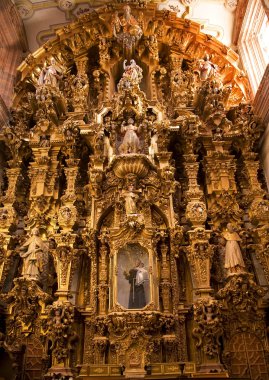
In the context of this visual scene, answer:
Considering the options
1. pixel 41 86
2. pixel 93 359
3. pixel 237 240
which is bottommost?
pixel 93 359

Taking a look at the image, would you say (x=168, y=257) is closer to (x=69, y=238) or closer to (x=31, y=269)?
(x=69, y=238)

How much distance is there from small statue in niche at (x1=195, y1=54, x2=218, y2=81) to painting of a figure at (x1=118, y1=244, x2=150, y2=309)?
5.50 metres

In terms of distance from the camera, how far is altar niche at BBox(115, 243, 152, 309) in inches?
307

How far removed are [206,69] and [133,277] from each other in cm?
652

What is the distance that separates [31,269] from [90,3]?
377 inches

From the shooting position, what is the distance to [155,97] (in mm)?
11344

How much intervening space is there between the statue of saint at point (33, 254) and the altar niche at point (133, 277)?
5.74 ft

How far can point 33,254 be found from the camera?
818cm

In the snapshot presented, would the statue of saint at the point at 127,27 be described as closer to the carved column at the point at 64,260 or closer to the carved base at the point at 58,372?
the carved column at the point at 64,260

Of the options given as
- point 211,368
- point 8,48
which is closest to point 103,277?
point 211,368

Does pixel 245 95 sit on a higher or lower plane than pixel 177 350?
higher

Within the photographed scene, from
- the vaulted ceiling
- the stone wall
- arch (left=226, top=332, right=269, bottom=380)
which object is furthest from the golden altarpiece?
the vaulted ceiling

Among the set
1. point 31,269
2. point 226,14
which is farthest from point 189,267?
point 226,14

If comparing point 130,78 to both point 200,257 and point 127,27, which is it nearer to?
point 127,27
